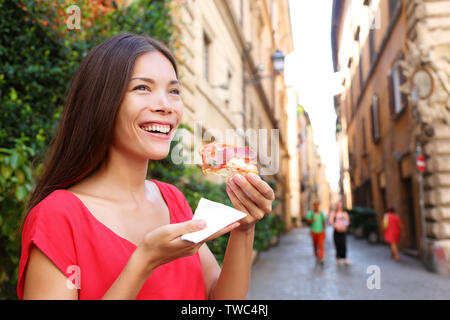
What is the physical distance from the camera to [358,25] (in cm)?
A: 2286

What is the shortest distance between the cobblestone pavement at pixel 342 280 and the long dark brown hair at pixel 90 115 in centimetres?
611

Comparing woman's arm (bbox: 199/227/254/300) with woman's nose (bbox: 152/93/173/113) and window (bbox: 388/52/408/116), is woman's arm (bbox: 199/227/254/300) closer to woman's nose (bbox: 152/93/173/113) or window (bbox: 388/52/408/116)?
woman's nose (bbox: 152/93/173/113)

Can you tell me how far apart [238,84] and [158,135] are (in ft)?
49.8

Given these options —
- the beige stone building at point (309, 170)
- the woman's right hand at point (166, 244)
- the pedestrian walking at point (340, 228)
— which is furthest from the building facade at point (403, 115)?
the beige stone building at point (309, 170)

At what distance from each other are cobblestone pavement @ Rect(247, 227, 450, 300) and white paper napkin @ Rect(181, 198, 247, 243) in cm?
615

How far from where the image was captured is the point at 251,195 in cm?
138

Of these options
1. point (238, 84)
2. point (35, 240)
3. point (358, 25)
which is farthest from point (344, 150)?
point (35, 240)

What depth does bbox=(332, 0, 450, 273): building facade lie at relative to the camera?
9852 mm

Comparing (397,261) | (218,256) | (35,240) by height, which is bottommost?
(397,261)

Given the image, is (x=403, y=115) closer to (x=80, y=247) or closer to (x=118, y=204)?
(x=118, y=204)

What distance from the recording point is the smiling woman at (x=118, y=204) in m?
1.14

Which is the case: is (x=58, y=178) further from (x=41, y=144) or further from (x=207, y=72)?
(x=207, y=72)

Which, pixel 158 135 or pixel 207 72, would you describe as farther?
pixel 207 72

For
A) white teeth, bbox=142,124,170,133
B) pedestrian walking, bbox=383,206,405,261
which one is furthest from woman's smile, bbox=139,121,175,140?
pedestrian walking, bbox=383,206,405,261
